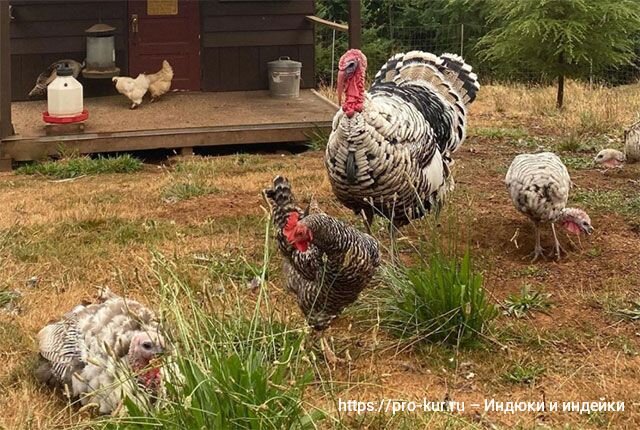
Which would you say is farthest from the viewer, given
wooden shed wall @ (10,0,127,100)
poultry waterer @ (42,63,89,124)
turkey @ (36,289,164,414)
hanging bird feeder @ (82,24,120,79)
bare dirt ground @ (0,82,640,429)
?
wooden shed wall @ (10,0,127,100)

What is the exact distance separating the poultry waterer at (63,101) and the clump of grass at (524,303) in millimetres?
7001

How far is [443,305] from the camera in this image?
4.66 metres

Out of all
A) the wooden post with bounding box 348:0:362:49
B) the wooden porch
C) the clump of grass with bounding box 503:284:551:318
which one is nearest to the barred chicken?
the wooden porch

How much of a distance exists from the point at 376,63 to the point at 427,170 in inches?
641

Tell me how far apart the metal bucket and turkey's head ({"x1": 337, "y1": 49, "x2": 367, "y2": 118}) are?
7615 mm

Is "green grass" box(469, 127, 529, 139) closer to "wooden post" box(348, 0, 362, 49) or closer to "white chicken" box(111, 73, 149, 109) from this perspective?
"wooden post" box(348, 0, 362, 49)

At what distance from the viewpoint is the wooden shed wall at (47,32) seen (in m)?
12.8

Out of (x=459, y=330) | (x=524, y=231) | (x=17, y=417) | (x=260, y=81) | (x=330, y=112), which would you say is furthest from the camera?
(x=260, y=81)

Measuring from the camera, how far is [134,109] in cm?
1234

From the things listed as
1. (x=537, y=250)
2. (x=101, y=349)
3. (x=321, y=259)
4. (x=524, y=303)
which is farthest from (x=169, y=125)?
(x=101, y=349)

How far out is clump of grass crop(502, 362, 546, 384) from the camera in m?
4.38

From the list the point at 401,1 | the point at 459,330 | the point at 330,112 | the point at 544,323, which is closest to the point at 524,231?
the point at 544,323

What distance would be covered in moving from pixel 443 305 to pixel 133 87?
8587 millimetres

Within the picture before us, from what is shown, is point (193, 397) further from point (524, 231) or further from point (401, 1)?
point (401, 1)
